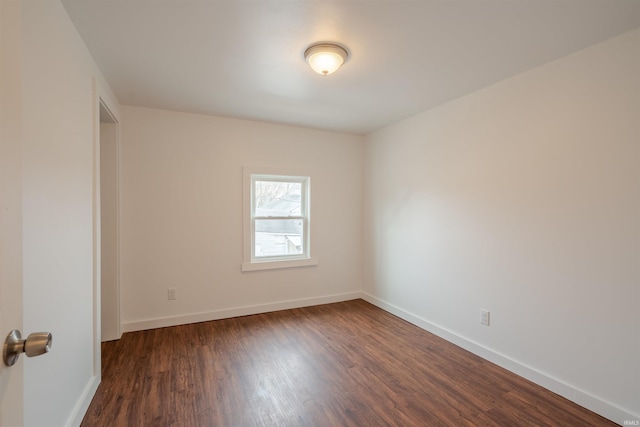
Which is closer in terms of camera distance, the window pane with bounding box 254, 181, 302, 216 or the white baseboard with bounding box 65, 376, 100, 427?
the white baseboard with bounding box 65, 376, 100, 427

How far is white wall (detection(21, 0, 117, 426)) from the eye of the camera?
4.13 ft

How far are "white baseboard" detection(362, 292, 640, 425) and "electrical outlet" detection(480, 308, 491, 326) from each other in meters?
0.22

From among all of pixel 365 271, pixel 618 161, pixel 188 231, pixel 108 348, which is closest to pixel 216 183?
pixel 188 231

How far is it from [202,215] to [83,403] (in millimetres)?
2012

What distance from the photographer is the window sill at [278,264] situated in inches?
147

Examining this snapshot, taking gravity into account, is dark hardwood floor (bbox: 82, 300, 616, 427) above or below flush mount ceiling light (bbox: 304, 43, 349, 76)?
below

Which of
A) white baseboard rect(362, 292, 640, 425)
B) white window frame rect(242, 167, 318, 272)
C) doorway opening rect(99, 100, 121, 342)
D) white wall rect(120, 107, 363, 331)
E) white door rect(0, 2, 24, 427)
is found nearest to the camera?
white door rect(0, 2, 24, 427)

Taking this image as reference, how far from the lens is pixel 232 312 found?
365 cm

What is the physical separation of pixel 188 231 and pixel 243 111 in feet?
4.96

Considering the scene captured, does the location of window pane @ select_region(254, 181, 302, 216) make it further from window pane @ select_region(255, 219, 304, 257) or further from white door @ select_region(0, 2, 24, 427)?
white door @ select_region(0, 2, 24, 427)

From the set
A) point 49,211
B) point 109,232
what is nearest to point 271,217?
point 109,232

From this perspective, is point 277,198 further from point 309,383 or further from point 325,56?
point 309,383

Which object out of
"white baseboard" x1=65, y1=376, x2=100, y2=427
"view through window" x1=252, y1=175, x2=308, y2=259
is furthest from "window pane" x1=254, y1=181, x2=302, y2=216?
"white baseboard" x1=65, y1=376, x2=100, y2=427

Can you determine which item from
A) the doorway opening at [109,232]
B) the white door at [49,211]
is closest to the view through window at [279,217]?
the doorway opening at [109,232]
